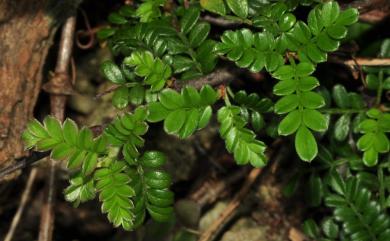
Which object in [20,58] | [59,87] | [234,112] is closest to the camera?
[234,112]

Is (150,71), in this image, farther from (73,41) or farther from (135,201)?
(73,41)

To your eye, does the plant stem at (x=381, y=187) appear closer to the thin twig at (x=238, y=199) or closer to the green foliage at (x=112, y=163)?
the thin twig at (x=238, y=199)

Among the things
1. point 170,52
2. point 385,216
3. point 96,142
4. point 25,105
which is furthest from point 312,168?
point 25,105

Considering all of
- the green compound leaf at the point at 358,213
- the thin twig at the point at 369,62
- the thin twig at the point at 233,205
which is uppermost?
the thin twig at the point at 369,62

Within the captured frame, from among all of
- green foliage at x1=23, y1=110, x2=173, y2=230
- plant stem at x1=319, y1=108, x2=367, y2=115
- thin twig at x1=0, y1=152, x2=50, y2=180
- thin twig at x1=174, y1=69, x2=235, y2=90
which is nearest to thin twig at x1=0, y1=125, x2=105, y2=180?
thin twig at x1=0, y1=152, x2=50, y2=180

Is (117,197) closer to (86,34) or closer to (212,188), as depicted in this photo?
(212,188)

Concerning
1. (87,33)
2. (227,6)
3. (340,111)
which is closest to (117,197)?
(227,6)

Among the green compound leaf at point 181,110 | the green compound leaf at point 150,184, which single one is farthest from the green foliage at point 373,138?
the green compound leaf at point 150,184
